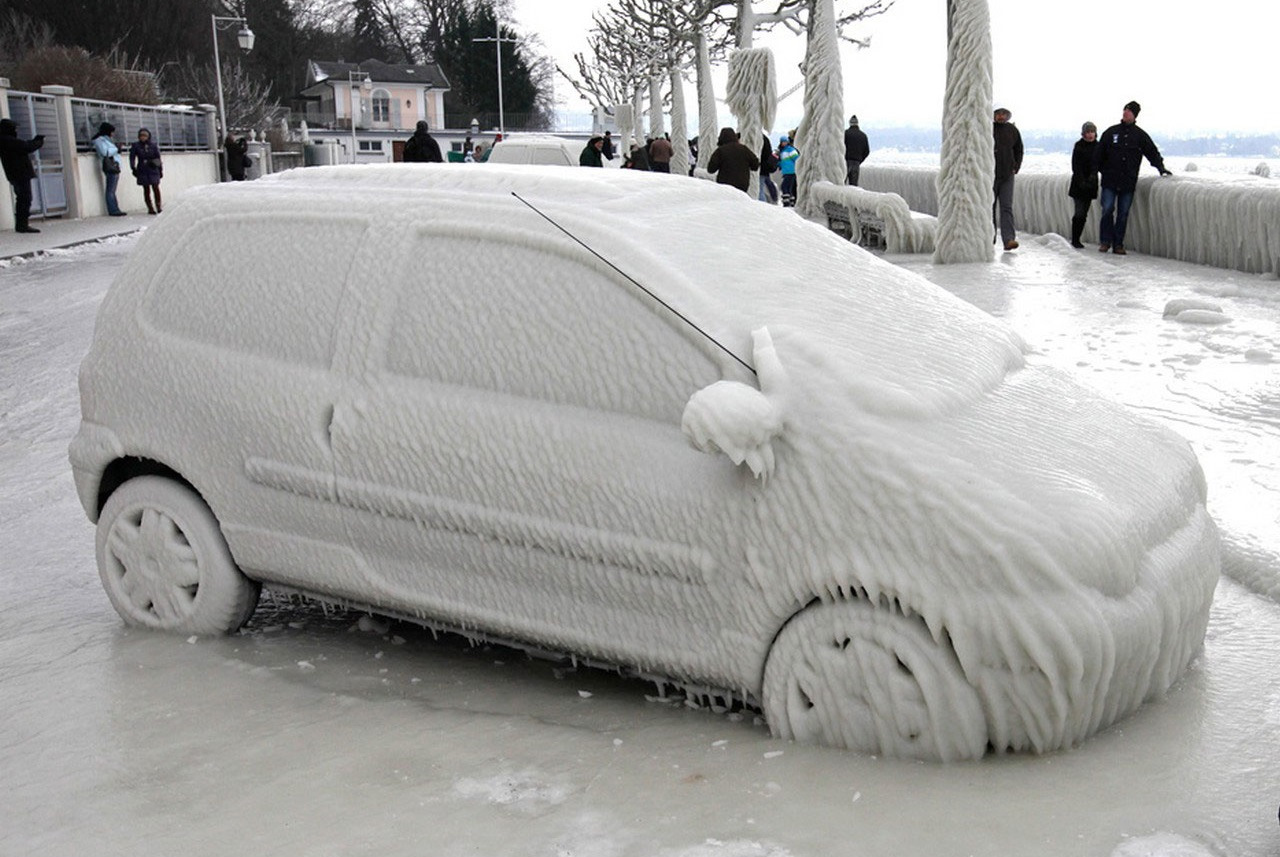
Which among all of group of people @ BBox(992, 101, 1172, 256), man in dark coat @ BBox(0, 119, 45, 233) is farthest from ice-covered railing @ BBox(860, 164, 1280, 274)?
man in dark coat @ BBox(0, 119, 45, 233)

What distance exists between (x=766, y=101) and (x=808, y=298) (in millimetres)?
21034

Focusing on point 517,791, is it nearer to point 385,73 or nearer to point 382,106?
point 385,73

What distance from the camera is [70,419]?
718cm

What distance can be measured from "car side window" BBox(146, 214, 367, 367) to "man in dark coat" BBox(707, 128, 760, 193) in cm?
1332

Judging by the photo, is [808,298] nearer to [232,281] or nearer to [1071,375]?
[1071,375]

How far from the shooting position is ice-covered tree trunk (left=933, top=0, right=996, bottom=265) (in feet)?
48.1

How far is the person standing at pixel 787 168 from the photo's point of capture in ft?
80.9

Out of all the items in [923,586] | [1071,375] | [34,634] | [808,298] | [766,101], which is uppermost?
[766,101]

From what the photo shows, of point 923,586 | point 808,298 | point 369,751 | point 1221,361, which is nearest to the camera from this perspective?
point 923,586

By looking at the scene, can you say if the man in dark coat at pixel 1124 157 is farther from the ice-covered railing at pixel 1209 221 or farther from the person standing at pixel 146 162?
the person standing at pixel 146 162

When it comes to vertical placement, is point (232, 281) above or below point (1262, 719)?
above

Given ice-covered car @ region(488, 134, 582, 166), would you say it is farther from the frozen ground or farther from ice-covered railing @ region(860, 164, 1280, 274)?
the frozen ground

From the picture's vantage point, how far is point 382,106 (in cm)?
8988

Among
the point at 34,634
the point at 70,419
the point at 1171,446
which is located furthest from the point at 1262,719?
the point at 70,419
